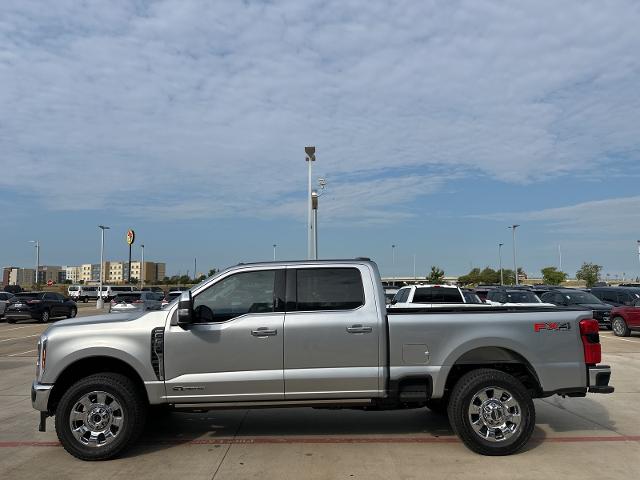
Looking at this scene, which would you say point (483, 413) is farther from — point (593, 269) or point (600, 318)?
point (593, 269)

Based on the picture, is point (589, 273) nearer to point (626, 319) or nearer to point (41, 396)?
point (626, 319)

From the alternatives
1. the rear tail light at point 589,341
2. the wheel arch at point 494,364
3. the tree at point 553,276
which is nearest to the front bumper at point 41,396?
the wheel arch at point 494,364

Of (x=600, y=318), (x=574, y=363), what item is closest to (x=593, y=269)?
(x=600, y=318)

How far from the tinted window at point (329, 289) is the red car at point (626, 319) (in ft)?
50.5

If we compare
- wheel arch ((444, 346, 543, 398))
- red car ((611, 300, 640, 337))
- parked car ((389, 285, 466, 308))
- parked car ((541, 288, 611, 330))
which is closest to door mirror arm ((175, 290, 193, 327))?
wheel arch ((444, 346, 543, 398))

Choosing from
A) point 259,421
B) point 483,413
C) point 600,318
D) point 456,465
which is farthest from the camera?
point 600,318

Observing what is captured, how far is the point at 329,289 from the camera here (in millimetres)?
6039

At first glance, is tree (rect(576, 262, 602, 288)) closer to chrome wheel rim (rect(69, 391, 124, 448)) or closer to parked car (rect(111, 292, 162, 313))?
parked car (rect(111, 292, 162, 313))

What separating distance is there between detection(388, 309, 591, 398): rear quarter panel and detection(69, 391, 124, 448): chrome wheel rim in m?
2.90

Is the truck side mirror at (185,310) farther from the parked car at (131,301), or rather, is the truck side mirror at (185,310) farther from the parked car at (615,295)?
the parked car at (615,295)

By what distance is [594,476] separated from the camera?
5086 mm

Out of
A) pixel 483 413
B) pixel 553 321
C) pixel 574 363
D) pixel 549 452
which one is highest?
pixel 553 321

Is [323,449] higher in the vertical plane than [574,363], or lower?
lower

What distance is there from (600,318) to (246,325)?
18.6 m
